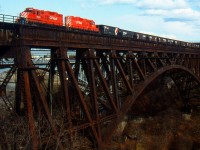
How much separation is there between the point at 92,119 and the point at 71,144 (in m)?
3.10

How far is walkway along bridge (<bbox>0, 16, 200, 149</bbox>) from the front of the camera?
43.8ft

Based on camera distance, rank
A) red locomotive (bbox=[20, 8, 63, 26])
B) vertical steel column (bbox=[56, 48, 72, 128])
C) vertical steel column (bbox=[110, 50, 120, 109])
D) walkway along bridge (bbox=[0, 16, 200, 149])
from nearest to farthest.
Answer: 1. walkway along bridge (bbox=[0, 16, 200, 149])
2. vertical steel column (bbox=[56, 48, 72, 128])
3. vertical steel column (bbox=[110, 50, 120, 109])
4. red locomotive (bbox=[20, 8, 63, 26])

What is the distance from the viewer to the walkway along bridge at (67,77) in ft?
43.8

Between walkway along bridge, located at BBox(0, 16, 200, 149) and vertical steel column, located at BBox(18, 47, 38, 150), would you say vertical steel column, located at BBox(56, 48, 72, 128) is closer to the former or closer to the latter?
walkway along bridge, located at BBox(0, 16, 200, 149)

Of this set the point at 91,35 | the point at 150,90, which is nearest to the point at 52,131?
the point at 91,35

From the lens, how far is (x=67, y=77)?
2028 cm

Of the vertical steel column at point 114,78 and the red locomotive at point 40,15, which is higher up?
the red locomotive at point 40,15

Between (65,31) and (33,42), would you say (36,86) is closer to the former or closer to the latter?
(33,42)

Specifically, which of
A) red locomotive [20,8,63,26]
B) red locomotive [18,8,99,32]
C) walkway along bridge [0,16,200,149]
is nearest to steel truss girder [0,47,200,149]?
walkway along bridge [0,16,200,149]

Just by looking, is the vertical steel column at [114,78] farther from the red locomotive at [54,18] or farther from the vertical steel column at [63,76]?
the red locomotive at [54,18]

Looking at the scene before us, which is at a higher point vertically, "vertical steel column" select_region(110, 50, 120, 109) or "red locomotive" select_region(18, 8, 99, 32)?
"red locomotive" select_region(18, 8, 99, 32)

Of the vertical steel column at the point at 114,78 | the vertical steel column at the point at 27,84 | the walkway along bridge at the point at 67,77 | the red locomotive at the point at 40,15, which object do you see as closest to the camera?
the vertical steel column at the point at 27,84

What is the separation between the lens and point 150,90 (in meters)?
52.0

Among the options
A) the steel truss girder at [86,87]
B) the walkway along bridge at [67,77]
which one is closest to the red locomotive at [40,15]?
the walkway along bridge at [67,77]
